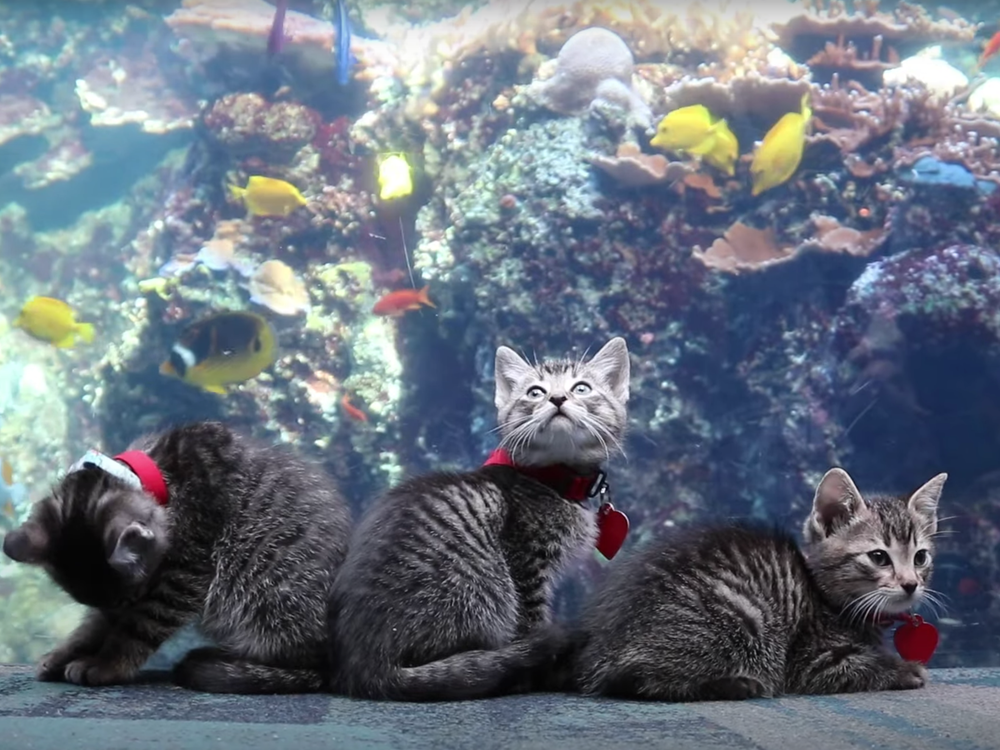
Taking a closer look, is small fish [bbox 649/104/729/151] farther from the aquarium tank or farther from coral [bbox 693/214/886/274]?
coral [bbox 693/214/886/274]

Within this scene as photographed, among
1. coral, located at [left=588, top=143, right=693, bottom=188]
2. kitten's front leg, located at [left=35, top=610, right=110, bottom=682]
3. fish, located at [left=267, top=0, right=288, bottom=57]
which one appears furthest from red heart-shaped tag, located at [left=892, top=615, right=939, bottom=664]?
fish, located at [left=267, top=0, right=288, bottom=57]

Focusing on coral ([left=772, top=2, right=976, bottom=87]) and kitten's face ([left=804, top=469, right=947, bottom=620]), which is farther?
coral ([left=772, top=2, right=976, bottom=87])

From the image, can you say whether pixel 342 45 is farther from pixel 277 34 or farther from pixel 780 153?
pixel 780 153

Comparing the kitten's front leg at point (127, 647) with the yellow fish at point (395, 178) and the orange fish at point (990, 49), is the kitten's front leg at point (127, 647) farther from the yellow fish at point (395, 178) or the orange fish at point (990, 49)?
the orange fish at point (990, 49)

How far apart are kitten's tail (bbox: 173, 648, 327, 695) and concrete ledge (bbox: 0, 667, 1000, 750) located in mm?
66

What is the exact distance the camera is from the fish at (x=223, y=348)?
201 inches

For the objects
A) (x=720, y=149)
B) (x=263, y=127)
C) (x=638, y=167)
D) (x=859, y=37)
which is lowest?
(x=263, y=127)

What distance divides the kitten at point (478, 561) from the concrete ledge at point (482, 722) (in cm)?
9

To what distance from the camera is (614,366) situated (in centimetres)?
286

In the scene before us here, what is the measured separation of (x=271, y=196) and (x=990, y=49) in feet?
17.4

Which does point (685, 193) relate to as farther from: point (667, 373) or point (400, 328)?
point (400, 328)

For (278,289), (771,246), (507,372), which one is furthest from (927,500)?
(278,289)

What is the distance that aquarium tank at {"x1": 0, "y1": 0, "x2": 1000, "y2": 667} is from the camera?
4.90 metres

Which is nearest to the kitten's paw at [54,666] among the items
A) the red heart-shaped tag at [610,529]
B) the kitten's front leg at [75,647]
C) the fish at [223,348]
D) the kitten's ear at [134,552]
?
the kitten's front leg at [75,647]
